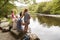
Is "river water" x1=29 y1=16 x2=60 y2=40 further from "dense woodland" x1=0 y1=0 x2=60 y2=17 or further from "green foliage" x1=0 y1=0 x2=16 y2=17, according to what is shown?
"green foliage" x1=0 y1=0 x2=16 y2=17

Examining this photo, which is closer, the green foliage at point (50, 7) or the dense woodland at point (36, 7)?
the dense woodland at point (36, 7)

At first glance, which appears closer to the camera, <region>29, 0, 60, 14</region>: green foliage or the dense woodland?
the dense woodland

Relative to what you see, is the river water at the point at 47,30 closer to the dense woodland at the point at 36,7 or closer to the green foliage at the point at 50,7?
the dense woodland at the point at 36,7

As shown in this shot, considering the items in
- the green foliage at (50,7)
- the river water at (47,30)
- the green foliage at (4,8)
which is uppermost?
the green foliage at (4,8)

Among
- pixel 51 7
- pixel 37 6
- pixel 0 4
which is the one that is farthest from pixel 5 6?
pixel 37 6

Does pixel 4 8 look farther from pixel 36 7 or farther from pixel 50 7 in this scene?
pixel 36 7

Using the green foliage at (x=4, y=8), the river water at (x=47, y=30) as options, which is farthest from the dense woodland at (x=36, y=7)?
the river water at (x=47, y=30)

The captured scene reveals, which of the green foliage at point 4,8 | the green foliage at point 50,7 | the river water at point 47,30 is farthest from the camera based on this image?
the green foliage at point 50,7

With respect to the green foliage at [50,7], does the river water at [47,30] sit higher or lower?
higher

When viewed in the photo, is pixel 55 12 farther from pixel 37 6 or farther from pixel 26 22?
pixel 26 22

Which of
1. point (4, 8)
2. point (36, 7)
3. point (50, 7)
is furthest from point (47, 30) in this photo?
point (36, 7)

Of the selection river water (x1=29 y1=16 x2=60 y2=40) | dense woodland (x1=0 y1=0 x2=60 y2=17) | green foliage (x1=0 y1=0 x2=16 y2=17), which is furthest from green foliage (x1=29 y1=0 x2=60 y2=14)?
green foliage (x1=0 y1=0 x2=16 y2=17)

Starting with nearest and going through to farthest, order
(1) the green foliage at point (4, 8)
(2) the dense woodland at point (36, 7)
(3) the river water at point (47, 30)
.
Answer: (3) the river water at point (47, 30) < (1) the green foliage at point (4, 8) < (2) the dense woodland at point (36, 7)

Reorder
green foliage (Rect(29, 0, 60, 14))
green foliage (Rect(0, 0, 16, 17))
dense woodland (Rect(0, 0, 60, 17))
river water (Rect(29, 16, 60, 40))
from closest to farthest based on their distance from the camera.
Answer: river water (Rect(29, 16, 60, 40))
green foliage (Rect(0, 0, 16, 17))
dense woodland (Rect(0, 0, 60, 17))
green foliage (Rect(29, 0, 60, 14))
